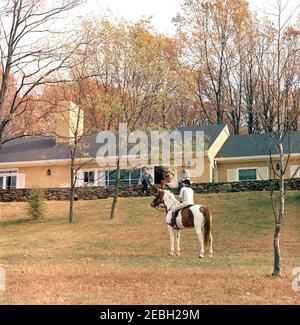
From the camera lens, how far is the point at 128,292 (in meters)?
9.20

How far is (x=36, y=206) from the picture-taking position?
987 inches

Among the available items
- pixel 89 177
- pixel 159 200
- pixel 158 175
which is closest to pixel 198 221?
pixel 159 200

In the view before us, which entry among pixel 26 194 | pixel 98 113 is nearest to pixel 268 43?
pixel 98 113

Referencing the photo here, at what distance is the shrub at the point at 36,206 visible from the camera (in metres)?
25.1

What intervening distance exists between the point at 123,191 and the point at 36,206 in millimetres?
5241

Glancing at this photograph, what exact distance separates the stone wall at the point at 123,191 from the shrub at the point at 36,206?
374 cm

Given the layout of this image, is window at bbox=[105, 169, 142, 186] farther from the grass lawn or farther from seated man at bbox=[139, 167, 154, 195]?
the grass lawn

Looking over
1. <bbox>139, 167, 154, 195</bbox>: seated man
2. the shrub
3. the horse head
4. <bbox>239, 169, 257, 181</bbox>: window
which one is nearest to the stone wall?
<bbox>139, 167, 154, 195</bbox>: seated man

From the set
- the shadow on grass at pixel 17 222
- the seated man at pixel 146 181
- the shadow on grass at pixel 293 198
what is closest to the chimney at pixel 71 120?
the seated man at pixel 146 181

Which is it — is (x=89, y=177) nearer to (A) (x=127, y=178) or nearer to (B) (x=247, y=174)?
(A) (x=127, y=178)

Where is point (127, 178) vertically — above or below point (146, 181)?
above

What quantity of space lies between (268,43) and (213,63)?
1023 inches

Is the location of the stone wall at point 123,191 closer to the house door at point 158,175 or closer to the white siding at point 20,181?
the house door at point 158,175
